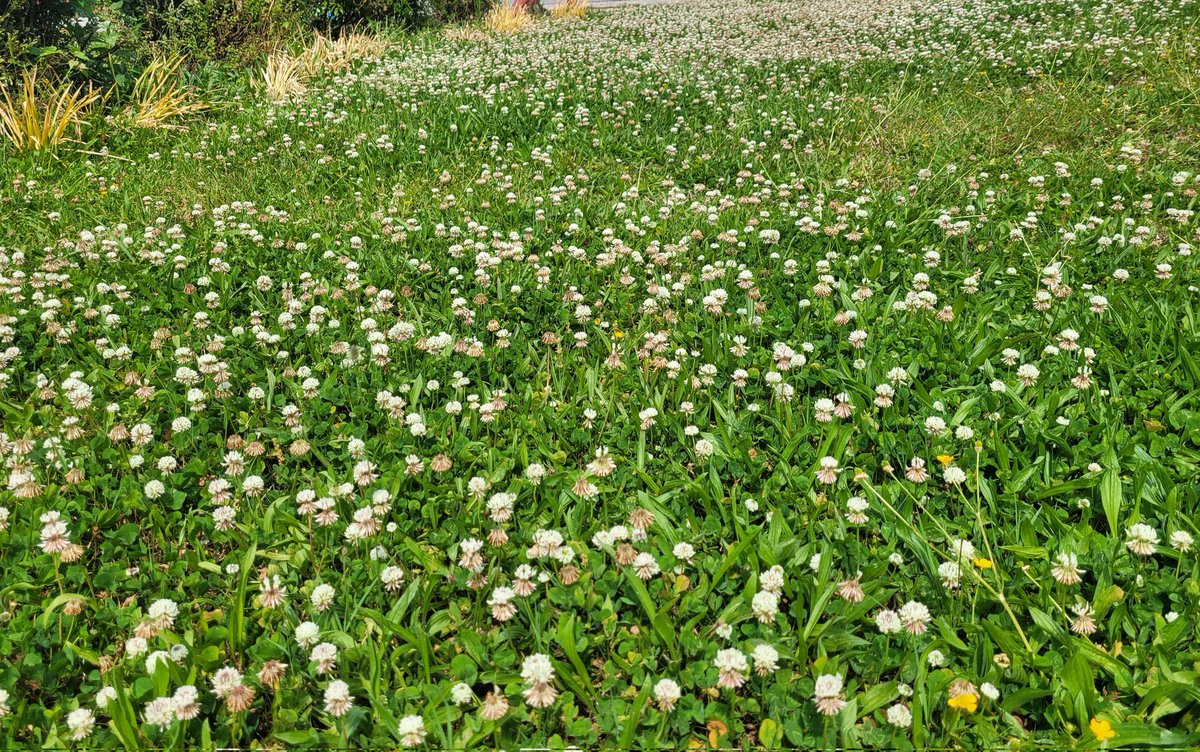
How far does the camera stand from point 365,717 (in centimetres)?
216

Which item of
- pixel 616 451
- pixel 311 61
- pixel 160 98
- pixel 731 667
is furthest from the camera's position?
pixel 311 61

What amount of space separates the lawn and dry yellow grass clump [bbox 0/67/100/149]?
843mm

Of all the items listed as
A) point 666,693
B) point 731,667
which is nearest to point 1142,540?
point 731,667

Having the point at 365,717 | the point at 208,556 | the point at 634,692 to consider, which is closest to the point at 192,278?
the point at 208,556

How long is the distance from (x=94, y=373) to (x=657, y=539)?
9.86 ft

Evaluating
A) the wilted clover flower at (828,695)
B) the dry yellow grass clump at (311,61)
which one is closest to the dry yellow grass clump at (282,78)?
the dry yellow grass clump at (311,61)

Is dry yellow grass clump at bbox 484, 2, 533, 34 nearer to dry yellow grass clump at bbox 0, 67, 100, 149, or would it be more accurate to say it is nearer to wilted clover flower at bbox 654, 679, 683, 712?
dry yellow grass clump at bbox 0, 67, 100, 149

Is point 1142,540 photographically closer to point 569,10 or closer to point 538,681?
point 538,681

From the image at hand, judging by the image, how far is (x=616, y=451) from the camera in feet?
10.9

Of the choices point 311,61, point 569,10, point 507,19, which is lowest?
point 311,61

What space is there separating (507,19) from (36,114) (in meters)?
12.1

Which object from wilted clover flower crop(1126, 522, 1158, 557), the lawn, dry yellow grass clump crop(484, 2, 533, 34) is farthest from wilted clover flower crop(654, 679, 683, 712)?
dry yellow grass clump crop(484, 2, 533, 34)

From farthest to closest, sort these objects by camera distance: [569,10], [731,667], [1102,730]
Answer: [569,10]
[731,667]
[1102,730]

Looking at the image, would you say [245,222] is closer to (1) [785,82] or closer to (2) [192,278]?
(2) [192,278]
